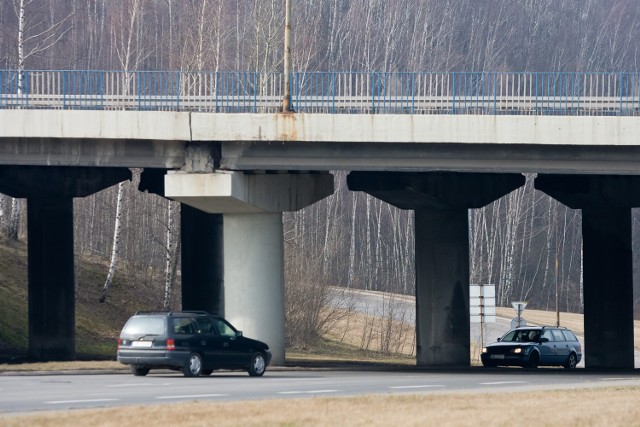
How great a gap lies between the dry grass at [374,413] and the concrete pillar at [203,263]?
26302 mm

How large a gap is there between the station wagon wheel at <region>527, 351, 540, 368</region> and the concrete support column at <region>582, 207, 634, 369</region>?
252 inches

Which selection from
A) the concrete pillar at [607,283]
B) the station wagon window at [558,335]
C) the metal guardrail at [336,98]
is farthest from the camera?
the concrete pillar at [607,283]

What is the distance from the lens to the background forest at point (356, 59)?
62.1 meters

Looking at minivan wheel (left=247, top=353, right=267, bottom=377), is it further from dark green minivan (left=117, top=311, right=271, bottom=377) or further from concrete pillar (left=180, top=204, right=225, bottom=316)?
concrete pillar (left=180, top=204, right=225, bottom=316)

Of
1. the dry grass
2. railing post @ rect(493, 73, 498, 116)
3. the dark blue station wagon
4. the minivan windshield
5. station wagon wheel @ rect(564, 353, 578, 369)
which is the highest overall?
railing post @ rect(493, 73, 498, 116)

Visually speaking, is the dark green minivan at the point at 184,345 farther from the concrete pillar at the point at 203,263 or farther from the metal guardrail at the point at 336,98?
the concrete pillar at the point at 203,263

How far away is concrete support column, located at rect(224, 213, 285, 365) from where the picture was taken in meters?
33.5

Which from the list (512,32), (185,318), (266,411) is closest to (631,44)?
(512,32)

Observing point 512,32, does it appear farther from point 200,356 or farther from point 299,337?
point 200,356

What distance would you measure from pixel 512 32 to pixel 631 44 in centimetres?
1067

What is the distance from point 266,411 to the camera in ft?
53.7

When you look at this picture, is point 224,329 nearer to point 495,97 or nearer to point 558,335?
point 495,97

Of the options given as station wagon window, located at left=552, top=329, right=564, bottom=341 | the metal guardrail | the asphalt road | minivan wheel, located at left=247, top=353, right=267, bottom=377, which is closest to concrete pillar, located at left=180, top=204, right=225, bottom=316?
station wagon window, located at left=552, top=329, right=564, bottom=341

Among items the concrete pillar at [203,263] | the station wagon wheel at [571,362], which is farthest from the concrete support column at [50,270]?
the station wagon wheel at [571,362]
